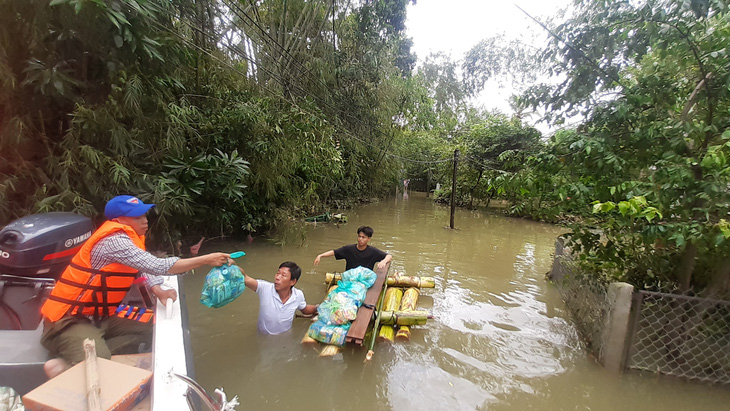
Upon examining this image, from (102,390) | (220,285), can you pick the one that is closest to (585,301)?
(220,285)

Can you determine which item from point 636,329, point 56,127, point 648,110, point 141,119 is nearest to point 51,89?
point 56,127

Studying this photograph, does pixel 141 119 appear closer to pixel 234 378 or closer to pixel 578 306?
pixel 234 378

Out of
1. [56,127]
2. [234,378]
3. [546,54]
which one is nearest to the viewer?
[234,378]

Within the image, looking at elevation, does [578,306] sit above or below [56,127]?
below

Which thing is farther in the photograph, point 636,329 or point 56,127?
point 56,127

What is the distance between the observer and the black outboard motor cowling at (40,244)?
2500 mm

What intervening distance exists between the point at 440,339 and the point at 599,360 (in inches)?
65.9

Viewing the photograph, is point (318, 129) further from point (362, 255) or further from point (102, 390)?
point (102, 390)

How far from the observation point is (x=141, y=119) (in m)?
5.01

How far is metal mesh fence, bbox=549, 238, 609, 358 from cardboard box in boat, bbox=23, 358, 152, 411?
407 centimetres

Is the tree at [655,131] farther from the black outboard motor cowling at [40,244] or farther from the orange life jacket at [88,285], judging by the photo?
the black outboard motor cowling at [40,244]

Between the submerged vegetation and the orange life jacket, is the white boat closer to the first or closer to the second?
the orange life jacket

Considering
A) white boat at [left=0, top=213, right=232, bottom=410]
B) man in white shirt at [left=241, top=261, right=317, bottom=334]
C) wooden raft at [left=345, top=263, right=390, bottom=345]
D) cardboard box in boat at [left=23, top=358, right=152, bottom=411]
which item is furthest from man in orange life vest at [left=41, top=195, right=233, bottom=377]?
wooden raft at [left=345, top=263, right=390, bottom=345]

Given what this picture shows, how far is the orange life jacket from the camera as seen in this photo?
2.11 metres
